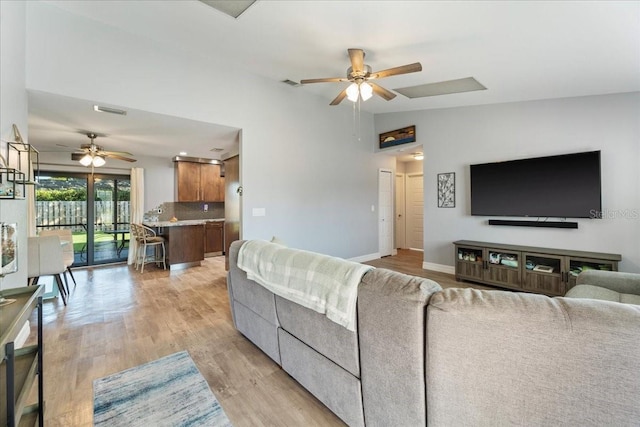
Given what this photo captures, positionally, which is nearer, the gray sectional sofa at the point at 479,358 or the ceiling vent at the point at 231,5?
the gray sectional sofa at the point at 479,358

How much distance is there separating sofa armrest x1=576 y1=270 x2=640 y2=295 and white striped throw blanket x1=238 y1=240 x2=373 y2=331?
86.9 inches

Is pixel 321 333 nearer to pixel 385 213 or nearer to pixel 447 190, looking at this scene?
pixel 447 190

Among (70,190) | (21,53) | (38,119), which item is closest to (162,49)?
(21,53)

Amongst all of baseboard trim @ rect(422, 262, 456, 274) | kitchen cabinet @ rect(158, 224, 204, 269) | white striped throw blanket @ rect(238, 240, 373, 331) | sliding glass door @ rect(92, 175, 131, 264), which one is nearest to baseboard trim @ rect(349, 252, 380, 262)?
baseboard trim @ rect(422, 262, 456, 274)

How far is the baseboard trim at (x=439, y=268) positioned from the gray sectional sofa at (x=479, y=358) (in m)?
4.12

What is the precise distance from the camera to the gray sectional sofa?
862mm

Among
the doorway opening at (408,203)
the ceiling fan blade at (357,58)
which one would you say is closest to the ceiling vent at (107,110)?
the ceiling fan blade at (357,58)

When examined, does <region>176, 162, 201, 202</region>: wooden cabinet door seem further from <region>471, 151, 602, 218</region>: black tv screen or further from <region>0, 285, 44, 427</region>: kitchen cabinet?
<region>471, 151, 602, 218</region>: black tv screen

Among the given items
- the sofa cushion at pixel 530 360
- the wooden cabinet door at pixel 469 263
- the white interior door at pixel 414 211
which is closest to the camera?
the sofa cushion at pixel 530 360

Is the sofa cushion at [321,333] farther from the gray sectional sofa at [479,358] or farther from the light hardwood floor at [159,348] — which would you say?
the light hardwood floor at [159,348]

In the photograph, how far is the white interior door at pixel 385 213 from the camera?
6.38 meters

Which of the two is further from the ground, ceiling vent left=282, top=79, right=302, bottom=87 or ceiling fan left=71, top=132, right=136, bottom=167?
ceiling vent left=282, top=79, right=302, bottom=87

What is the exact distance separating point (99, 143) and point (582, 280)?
729 centimetres

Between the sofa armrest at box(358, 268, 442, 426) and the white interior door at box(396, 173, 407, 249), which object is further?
the white interior door at box(396, 173, 407, 249)
